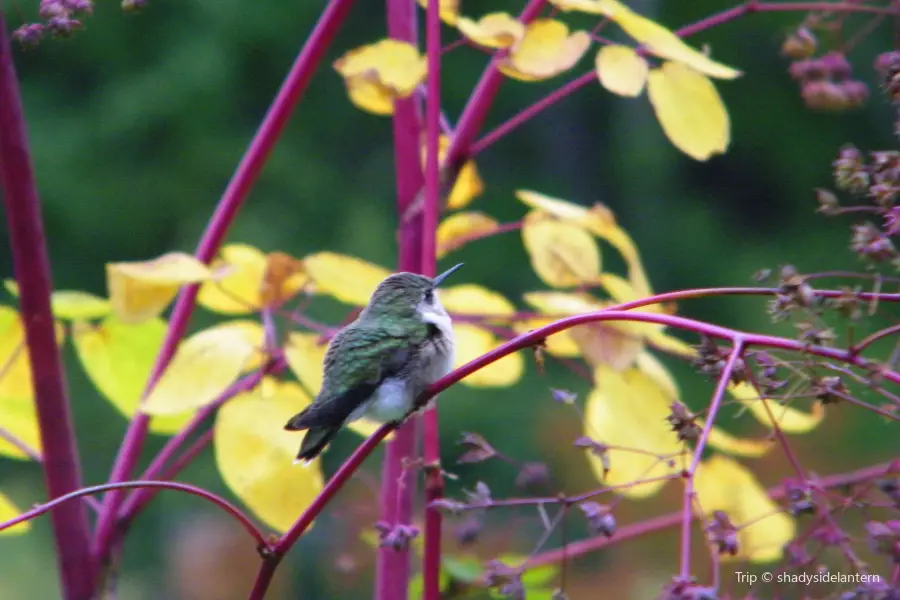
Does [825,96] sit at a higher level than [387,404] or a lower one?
higher

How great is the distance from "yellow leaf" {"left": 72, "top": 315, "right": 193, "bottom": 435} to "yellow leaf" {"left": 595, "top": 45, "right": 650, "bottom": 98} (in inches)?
21.0

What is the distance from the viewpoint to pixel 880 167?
1.92ft

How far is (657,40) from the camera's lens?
843 mm

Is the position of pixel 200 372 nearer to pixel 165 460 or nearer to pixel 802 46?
pixel 165 460

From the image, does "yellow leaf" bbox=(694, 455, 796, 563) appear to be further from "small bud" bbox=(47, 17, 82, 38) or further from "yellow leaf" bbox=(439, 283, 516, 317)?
"small bud" bbox=(47, 17, 82, 38)

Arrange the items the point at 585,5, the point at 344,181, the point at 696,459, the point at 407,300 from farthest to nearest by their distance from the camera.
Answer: the point at 344,181 → the point at 407,300 → the point at 585,5 → the point at 696,459

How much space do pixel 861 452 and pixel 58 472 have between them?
3325mm

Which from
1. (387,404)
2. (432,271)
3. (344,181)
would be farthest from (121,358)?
(344,181)

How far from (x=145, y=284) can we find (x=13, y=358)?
174 mm

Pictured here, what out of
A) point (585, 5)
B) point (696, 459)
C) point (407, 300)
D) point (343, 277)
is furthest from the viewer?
point (407, 300)

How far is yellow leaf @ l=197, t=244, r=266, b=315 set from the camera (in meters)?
1.04

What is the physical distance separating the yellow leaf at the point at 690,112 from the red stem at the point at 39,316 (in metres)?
0.53

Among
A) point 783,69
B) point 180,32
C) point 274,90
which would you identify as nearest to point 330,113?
point 274,90

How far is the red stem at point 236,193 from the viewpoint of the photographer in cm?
96
